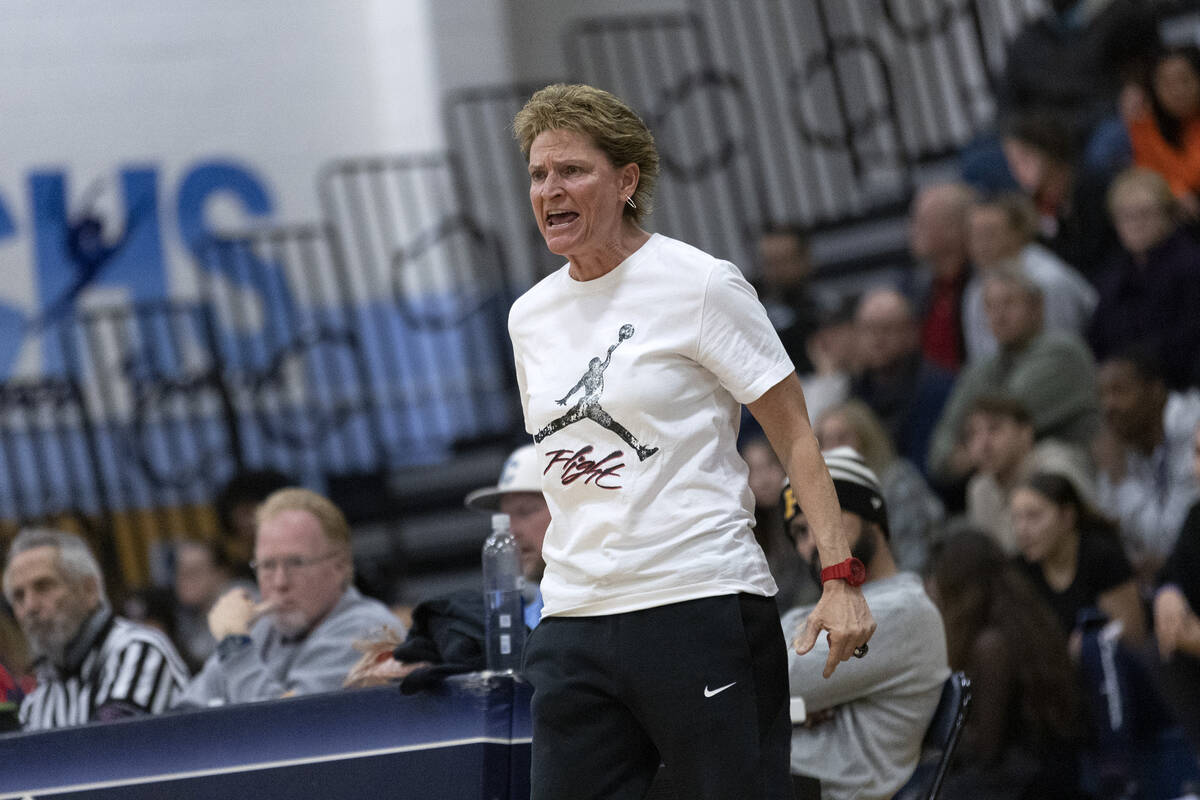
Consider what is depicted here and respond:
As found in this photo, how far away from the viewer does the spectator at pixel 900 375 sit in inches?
279

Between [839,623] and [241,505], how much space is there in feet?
18.5

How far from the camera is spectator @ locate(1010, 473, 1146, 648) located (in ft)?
18.1

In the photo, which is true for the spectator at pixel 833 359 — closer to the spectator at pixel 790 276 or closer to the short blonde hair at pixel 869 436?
the spectator at pixel 790 276

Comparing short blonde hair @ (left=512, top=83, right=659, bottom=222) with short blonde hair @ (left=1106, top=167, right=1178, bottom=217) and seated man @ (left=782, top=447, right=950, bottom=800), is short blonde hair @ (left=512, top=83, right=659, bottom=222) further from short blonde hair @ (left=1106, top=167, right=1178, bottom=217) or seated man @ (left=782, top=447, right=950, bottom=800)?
short blonde hair @ (left=1106, top=167, right=1178, bottom=217)

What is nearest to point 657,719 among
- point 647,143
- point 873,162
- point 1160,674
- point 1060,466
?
point 647,143

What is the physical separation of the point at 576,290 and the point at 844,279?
5960mm

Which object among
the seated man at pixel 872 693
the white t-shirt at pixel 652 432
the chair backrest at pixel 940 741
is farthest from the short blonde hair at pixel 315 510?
the white t-shirt at pixel 652 432

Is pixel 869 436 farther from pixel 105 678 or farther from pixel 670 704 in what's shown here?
pixel 670 704

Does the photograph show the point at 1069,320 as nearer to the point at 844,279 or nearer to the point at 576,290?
the point at 844,279

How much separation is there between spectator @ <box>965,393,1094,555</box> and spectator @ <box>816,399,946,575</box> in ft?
0.84

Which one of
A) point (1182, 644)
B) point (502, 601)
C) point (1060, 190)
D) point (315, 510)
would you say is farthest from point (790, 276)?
point (502, 601)

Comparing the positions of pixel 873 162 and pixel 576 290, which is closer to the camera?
pixel 576 290

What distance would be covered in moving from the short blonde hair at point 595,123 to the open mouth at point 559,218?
11 cm

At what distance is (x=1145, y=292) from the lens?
6578mm
